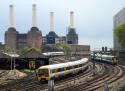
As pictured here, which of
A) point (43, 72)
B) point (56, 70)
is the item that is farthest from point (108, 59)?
point (43, 72)

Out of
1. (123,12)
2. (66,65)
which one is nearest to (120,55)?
(123,12)

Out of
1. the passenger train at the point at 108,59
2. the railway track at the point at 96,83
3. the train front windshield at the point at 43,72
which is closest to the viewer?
the railway track at the point at 96,83

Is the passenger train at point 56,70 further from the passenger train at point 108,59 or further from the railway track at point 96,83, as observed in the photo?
the passenger train at point 108,59

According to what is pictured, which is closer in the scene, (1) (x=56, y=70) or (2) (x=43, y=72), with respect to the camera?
(2) (x=43, y=72)

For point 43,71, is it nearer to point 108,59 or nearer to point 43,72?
point 43,72

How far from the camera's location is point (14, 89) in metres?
43.4

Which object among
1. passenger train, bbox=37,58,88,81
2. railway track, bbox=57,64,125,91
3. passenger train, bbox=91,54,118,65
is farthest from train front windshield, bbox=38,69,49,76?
passenger train, bbox=91,54,118,65

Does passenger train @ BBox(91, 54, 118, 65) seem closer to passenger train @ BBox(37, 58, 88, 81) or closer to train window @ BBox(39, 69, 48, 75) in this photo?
passenger train @ BBox(37, 58, 88, 81)

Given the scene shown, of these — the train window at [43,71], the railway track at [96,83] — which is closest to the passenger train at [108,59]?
the railway track at [96,83]

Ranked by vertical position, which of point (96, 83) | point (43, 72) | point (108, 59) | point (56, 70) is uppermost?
point (108, 59)

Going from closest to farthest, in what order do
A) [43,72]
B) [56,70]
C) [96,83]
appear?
[96,83] → [43,72] → [56,70]

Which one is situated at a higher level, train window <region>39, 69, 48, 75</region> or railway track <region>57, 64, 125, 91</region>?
train window <region>39, 69, 48, 75</region>

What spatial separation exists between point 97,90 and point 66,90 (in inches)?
164

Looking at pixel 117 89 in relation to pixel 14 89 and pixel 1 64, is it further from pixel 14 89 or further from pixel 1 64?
pixel 1 64
